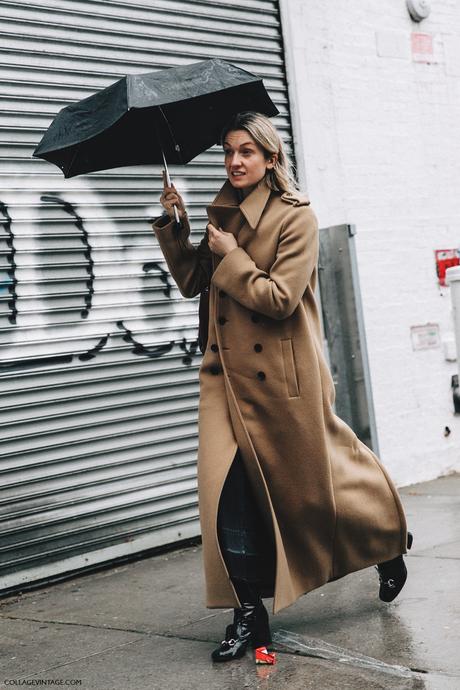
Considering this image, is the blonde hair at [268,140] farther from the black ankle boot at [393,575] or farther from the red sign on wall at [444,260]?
the red sign on wall at [444,260]

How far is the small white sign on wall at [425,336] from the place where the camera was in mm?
8273

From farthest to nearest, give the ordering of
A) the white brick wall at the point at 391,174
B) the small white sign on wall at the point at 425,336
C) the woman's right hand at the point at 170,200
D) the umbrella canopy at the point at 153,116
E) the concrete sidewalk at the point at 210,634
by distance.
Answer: the small white sign on wall at the point at 425,336 < the white brick wall at the point at 391,174 < the woman's right hand at the point at 170,200 < the umbrella canopy at the point at 153,116 < the concrete sidewalk at the point at 210,634

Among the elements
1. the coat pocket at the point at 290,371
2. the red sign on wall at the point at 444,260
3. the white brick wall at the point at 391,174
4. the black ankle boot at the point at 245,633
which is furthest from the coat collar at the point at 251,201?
the red sign on wall at the point at 444,260

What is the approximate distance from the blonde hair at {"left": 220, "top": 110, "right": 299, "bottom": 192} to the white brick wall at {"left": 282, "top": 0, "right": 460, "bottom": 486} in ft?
11.2

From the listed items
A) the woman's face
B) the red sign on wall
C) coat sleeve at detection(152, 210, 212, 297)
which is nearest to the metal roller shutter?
coat sleeve at detection(152, 210, 212, 297)

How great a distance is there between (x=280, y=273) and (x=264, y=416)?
57 centimetres

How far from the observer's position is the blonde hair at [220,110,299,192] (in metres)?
4.15

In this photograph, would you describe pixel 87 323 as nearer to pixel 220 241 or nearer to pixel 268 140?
pixel 220 241

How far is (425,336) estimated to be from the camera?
27.4ft

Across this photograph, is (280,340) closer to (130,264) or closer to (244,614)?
(244,614)

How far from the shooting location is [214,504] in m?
3.98

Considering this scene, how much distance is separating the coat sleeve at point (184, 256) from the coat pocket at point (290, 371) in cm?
55

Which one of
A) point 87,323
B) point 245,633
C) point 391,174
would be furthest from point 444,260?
point 245,633

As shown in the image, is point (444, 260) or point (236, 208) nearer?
point (236, 208)
